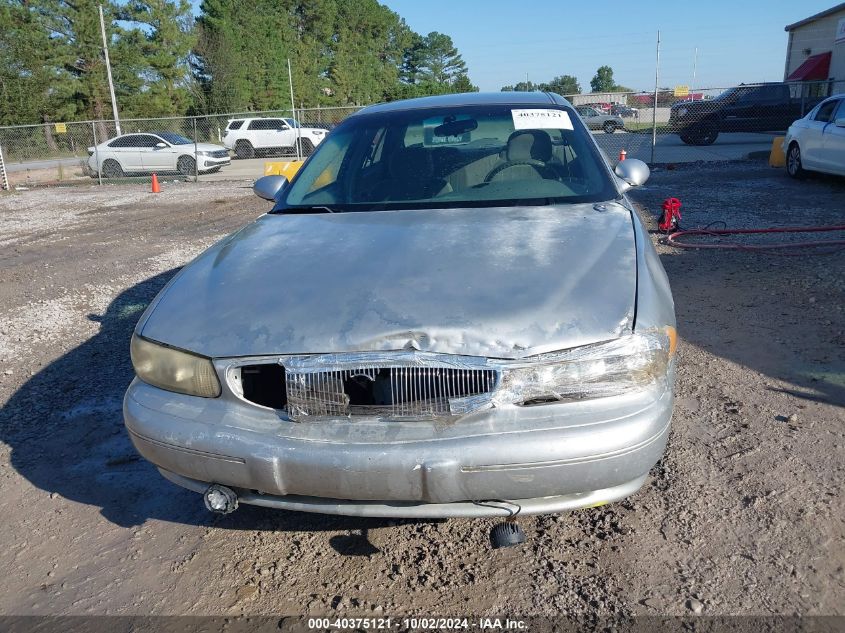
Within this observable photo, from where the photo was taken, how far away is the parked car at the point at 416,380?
6.70ft

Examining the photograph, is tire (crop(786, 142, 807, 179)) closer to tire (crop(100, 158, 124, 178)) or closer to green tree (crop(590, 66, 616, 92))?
tire (crop(100, 158, 124, 178))

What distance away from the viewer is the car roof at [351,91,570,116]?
12.7 feet

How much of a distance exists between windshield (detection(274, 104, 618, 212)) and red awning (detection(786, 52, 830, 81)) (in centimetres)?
3847

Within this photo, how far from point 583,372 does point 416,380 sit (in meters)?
0.53

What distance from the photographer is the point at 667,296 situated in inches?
96.4

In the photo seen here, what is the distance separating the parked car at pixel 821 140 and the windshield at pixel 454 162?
28.6 feet

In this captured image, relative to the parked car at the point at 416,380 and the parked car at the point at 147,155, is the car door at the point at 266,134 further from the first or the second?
the parked car at the point at 416,380

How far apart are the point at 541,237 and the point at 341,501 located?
4.28 feet

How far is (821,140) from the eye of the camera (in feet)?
35.6

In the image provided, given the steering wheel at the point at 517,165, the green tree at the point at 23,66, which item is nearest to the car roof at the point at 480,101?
the steering wheel at the point at 517,165

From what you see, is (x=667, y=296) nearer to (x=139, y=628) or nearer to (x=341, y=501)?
(x=341, y=501)

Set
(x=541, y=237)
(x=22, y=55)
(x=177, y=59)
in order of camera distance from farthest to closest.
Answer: (x=177, y=59) → (x=22, y=55) → (x=541, y=237)

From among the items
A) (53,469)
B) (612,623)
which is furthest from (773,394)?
(53,469)

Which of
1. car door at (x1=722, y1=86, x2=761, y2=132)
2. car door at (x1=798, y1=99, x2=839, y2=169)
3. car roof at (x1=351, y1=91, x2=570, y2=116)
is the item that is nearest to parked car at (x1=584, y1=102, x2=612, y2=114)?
car door at (x1=722, y1=86, x2=761, y2=132)
